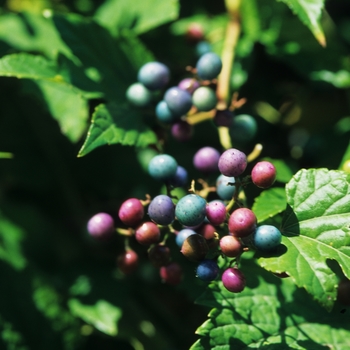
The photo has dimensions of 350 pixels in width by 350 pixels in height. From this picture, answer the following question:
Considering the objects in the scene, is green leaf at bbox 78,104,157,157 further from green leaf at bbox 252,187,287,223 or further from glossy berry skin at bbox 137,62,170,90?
green leaf at bbox 252,187,287,223

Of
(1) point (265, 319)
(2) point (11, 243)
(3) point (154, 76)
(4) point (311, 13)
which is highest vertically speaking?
(4) point (311, 13)

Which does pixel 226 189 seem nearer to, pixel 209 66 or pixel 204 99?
pixel 204 99

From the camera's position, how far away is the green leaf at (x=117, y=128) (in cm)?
183

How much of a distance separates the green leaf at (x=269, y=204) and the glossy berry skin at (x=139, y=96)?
0.64m

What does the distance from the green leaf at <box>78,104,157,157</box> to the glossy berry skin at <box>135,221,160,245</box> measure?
1.15ft

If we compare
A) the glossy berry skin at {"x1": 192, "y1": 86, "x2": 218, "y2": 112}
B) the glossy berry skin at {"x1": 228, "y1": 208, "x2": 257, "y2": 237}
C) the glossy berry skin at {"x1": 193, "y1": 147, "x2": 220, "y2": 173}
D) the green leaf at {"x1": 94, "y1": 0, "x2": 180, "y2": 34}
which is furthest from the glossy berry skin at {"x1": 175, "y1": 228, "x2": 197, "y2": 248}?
the green leaf at {"x1": 94, "y1": 0, "x2": 180, "y2": 34}

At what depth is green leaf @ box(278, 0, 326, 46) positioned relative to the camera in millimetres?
1885

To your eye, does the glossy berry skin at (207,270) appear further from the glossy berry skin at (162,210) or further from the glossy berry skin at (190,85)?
the glossy berry skin at (190,85)

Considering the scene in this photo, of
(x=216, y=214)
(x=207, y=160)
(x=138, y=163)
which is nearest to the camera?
(x=216, y=214)

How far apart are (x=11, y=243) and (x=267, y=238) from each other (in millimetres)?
1675

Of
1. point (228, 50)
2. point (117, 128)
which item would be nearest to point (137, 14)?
point (228, 50)

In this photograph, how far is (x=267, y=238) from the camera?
4.73ft

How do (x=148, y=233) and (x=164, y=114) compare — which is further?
(x=164, y=114)

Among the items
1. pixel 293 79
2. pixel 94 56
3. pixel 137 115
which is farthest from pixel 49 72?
pixel 293 79
